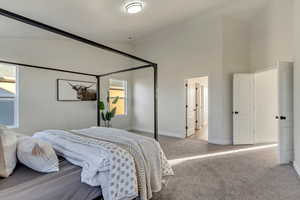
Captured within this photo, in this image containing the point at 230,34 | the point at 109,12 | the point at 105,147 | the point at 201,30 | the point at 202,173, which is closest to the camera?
the point at 105,147

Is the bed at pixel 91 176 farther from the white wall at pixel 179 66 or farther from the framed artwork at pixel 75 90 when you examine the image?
the white wall at pixel 179 66

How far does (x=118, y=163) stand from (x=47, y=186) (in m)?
0.58

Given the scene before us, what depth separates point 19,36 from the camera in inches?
153

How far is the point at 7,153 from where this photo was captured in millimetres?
1413

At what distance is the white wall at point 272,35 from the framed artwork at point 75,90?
5.00 m

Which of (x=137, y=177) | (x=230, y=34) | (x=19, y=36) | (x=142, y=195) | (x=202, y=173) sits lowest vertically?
(x=202, y=173)

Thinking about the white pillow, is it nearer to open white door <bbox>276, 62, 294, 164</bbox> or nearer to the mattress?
the mattress

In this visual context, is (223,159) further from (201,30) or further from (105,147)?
(201,30)

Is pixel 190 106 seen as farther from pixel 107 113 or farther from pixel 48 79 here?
pixel 48 79

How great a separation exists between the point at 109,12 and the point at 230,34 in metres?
3.30

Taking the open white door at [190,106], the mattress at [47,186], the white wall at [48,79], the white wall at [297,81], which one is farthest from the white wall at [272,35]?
the white wall at [48,79]

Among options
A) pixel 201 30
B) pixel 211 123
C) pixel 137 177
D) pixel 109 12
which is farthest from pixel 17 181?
pixel 201 30

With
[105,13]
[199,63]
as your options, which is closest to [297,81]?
[199,63]

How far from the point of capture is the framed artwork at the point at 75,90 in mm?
4668
